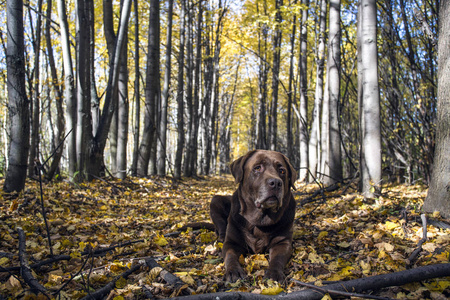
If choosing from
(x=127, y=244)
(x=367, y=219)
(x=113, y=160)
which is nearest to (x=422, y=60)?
(x=367, y=219)

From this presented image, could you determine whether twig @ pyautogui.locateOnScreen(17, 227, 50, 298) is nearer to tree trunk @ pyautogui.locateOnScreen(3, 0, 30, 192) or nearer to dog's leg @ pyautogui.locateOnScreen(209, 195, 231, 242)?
dog's leg @ pyautogui.locateOnScreen(209, 195, 231, 242)

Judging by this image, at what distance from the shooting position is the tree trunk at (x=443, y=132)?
3883 mm

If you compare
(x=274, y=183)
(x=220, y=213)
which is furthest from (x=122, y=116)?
(x=274, y=183)

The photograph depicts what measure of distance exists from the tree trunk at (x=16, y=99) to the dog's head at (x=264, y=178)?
4.15m

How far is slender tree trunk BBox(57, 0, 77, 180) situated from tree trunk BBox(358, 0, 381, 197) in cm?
668

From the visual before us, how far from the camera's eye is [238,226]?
143 inches

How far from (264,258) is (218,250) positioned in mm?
714

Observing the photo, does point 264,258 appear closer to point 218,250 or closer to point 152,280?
point 218,250

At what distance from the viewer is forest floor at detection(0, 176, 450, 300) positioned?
267cm

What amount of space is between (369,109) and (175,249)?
3.99 metres

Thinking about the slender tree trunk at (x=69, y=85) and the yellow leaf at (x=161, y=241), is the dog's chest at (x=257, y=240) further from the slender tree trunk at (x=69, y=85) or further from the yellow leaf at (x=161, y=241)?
the slender tree trunk at (x=69, y=85)

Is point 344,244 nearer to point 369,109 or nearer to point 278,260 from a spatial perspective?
point 278,260

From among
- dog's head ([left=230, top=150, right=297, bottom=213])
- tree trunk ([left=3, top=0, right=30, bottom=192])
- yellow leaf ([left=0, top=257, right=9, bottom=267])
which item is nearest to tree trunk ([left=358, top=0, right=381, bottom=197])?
dog's head ([left=230, top=150, right=297, bottom=213])

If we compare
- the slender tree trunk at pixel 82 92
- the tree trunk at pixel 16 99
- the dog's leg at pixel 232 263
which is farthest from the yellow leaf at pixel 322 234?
the slender tree trunk at pixel 82 92
